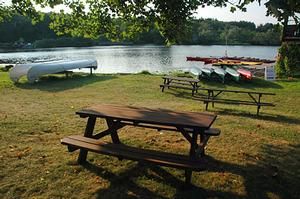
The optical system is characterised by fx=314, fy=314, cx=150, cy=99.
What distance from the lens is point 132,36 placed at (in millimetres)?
8297

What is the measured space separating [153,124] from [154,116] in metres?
0.14

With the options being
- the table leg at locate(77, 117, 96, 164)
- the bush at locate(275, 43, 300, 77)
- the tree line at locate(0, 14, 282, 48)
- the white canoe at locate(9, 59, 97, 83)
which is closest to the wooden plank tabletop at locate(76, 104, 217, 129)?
the table leg at locate(77, 117, 96, 164)

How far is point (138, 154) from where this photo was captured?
4.24m

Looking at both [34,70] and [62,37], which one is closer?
[34,70]

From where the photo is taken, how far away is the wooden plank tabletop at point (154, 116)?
432 cm

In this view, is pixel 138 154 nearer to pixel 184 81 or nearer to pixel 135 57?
pixel 184 81

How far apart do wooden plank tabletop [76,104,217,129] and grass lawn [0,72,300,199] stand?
0.85 m

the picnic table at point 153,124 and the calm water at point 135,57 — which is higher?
the picnic table at point 153,124

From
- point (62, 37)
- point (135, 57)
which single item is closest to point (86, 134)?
point (135, 57)

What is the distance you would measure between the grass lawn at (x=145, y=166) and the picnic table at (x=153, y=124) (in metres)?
0.39

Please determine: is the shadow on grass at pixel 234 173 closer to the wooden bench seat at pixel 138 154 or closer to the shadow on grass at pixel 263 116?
the wooden bench seat at pixel 138 154

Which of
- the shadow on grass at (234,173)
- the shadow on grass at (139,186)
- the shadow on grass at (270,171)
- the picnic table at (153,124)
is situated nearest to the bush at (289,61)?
the shadow on grass at (270,171)

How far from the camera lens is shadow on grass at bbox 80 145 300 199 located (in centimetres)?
414

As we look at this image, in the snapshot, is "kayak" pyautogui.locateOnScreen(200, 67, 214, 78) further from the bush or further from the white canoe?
the white canoe
